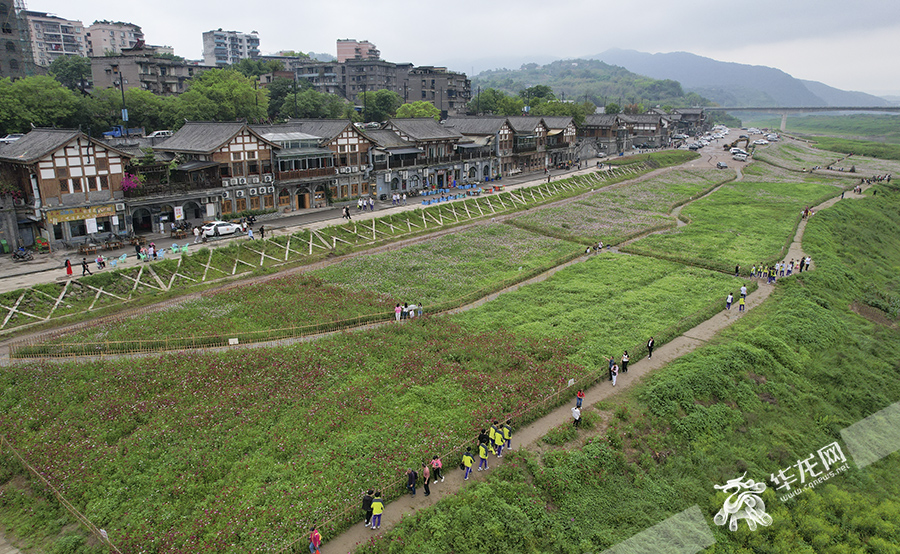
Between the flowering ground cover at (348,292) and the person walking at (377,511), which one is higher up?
the flowering ground cover at (348,292)

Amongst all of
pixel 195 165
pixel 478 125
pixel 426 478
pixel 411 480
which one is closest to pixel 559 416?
pixel 426 478

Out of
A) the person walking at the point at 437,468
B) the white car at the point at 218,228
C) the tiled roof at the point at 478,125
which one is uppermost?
the tiled roof at the point at 478,125

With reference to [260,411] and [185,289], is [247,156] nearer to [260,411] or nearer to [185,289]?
[185,289]

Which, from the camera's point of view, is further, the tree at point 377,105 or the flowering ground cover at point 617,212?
the tree at point 377,105

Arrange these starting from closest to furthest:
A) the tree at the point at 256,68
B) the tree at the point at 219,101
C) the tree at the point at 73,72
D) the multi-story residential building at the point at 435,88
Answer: the tree at the point at 219,101
the tree at the point at 73,72
the tree at the point at 256,68
the multi-story residential building at the point at 435,88

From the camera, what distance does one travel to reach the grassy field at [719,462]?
21.5m

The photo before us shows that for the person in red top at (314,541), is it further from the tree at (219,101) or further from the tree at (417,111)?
the tree at (417,111)

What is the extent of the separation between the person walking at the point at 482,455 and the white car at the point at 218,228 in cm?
3964

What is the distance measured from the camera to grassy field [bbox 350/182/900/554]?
21.5 metres

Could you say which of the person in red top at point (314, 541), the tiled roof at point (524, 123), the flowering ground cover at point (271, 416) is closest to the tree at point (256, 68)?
the tiled roof at point (524, 123)

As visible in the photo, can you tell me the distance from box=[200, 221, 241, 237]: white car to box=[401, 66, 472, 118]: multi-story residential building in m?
108

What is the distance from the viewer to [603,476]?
24.5 metres

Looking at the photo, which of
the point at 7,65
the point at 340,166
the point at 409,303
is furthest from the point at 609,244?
the point at 7,65

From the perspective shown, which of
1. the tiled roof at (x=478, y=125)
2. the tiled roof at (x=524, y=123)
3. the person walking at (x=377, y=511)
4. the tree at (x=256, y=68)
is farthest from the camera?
the tree at (x=256, y=68)
